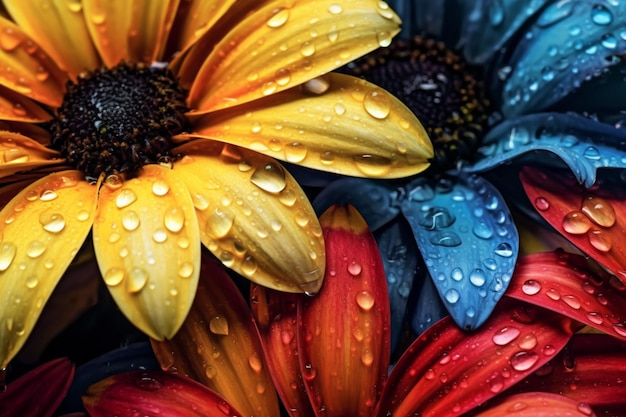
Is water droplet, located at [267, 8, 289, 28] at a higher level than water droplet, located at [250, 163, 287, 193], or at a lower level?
higher

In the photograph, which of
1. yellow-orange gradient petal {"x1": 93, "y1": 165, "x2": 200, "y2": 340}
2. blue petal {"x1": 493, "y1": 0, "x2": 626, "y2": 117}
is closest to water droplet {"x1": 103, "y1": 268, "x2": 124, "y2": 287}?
yellow-orange gradient petal {"x1": 93, "y1": 165, "x2": 200, "y2": 340}

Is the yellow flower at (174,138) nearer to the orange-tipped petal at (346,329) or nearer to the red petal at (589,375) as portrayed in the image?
the orange-tipped petal at (346,329)

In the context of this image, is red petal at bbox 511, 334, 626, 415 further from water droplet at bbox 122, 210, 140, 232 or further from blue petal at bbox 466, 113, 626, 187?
water droplet at bbox 122, 210, 140, 232

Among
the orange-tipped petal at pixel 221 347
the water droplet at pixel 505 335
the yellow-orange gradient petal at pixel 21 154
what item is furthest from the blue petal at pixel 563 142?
the yellow-orange gradient petal at pixel 21 154

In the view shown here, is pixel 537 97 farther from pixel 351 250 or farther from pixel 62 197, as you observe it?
pixel 62 197

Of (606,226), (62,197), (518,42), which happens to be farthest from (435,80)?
(62,197)
